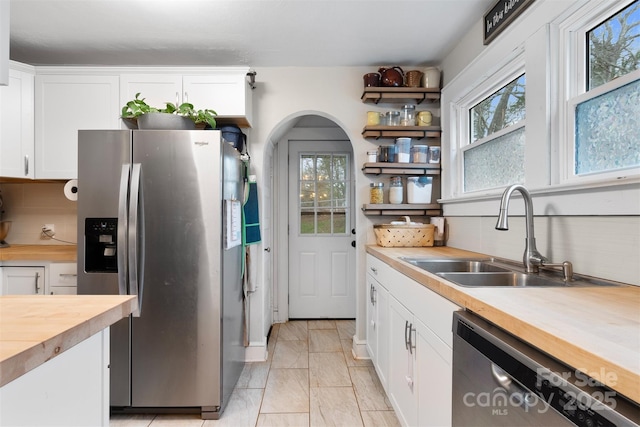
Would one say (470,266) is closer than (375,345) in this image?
Yes

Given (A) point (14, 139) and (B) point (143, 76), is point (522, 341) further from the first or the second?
(A) point (14, 139)

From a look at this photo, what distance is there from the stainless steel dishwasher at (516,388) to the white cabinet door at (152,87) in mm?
2453

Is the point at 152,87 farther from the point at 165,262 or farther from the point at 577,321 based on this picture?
the point at 577,321

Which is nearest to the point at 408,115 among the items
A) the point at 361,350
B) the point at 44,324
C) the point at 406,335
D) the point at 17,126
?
the point at 406,335

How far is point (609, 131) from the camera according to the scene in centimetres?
129

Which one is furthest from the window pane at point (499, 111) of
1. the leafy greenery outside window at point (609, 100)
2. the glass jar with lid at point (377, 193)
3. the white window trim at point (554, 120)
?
the glass jar with lid at point (377, 193)

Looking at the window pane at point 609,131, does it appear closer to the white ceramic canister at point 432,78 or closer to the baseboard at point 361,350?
the white ceramic canister at point 432,78

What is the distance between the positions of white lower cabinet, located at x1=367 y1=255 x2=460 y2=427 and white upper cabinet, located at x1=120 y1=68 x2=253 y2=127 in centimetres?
161

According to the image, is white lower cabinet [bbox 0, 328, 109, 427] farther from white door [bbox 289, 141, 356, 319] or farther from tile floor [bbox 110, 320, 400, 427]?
white door [bbox 289, 141, 356, 319]

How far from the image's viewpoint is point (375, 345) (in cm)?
235

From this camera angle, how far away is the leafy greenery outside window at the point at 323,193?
381 centimetres

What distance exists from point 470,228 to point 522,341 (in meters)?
1.54

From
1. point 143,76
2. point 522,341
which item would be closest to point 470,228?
point 522,341

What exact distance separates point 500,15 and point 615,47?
727 mm
